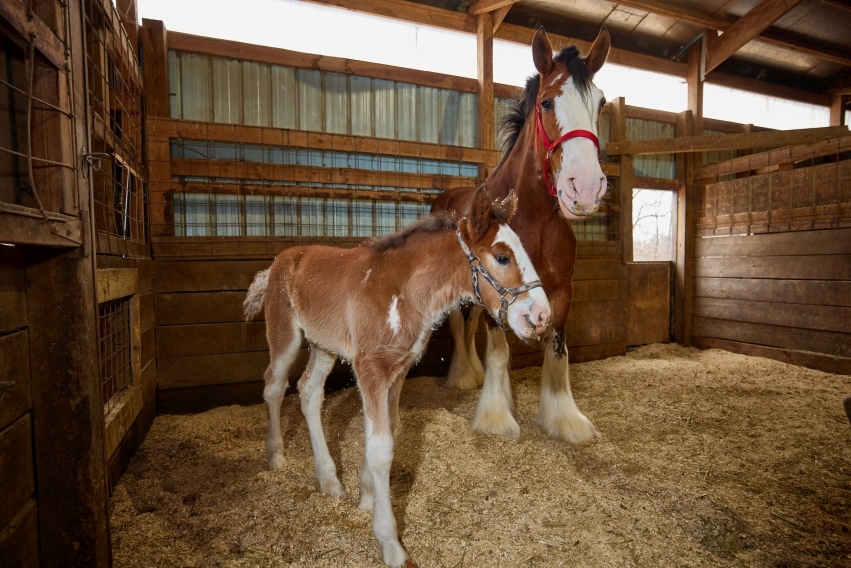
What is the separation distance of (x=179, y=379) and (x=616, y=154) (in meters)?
5.96

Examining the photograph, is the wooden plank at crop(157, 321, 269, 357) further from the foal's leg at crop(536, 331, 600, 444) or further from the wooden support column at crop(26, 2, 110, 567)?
the foal's leg at crop(536, 331, 600, 444)

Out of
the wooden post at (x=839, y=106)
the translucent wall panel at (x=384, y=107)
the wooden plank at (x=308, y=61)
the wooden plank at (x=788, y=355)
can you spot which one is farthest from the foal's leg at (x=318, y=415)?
the wooden post at (x=839, y=106)

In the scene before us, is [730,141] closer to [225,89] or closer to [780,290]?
[780,290]

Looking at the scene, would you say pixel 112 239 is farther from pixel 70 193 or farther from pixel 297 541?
pixel 297 541

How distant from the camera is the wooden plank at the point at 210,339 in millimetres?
3691

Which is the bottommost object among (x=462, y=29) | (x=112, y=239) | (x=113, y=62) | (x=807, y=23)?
(x=112, y=239)

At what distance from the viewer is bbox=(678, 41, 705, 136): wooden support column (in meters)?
6.53

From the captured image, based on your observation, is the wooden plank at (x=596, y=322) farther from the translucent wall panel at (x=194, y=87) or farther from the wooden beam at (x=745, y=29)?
the translucent wall panel at (x=194, y=87)

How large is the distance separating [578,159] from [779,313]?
488 centimetres

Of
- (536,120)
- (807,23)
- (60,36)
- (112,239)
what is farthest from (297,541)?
(807,23)

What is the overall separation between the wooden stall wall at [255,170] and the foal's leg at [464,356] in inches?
11.3

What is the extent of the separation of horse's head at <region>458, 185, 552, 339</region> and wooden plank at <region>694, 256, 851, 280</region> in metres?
5.31

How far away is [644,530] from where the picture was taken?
6.93 feet

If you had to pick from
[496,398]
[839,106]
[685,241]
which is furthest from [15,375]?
[839,106]
